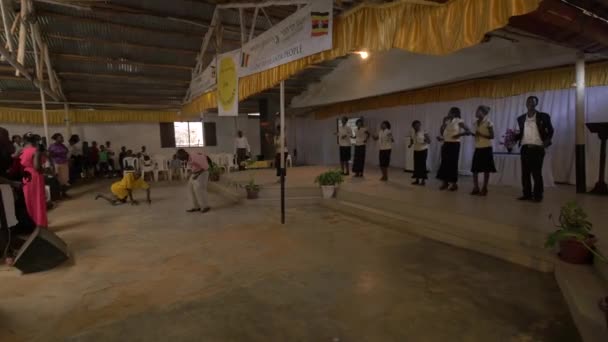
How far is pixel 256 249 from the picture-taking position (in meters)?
3.87

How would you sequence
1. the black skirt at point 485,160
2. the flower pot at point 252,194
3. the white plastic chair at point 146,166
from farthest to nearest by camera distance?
the white plastic chair at point 146,166 → the flower pot at point 252,194 → the black skirt at point 485,160

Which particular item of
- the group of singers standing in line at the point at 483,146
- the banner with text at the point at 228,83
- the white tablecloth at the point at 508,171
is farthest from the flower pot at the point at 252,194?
the white tablecloth at the point at 508,171

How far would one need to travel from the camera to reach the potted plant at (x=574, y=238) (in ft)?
9.07

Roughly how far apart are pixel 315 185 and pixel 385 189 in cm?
154

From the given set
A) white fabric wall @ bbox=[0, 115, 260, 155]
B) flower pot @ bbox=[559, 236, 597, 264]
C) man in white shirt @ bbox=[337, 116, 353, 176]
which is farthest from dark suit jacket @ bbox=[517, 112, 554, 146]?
white fabric wall @ bbox=[0, 115, 260, 155]

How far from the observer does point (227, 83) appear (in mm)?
6145

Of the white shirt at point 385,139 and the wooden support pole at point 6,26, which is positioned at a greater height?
the wooden support pole at point 6,26

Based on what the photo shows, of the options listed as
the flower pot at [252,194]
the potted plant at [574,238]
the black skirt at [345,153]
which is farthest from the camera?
the black skirt at [345,153]

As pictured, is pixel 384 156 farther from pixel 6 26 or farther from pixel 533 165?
pixel 6 26

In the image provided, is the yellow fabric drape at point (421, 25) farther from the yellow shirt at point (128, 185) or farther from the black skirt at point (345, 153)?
the yellow shirt at point (128, 185)

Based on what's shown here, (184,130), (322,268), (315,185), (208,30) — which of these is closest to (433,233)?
(322,268)

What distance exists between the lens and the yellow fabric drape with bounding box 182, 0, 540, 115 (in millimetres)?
2434

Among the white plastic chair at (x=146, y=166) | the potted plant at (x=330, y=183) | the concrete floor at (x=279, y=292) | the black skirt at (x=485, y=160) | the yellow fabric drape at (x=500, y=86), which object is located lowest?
the concrete floor at (x=279, y=292)

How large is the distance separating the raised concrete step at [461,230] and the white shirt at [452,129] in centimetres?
159
